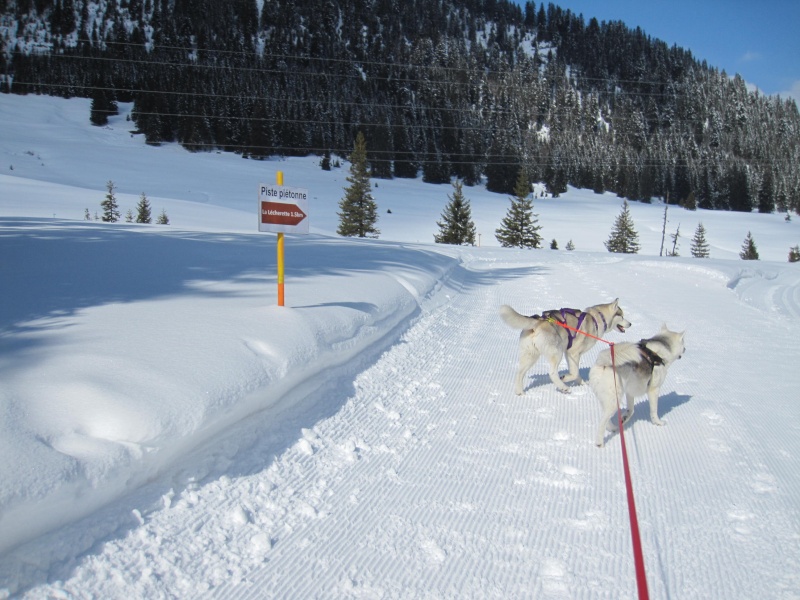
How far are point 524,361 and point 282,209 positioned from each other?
340 centimetres

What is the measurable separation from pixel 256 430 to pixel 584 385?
3633 mm

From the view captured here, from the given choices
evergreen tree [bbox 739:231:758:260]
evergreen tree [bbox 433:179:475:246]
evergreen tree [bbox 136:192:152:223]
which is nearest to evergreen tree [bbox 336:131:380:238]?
evergreen tree [bbox 433:179:475:246]

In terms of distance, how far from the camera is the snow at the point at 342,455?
7.80ft

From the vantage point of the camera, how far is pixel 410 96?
129250mm

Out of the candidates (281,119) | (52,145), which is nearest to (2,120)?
(52,145)

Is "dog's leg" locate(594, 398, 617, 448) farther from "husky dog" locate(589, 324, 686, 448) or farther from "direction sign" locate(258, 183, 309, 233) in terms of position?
"direction sign" locate(258, 183, 309, 233)

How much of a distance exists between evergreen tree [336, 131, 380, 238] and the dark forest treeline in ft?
156

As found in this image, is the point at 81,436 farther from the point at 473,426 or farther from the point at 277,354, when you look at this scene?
the point at 473,426

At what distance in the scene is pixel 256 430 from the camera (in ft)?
12.3

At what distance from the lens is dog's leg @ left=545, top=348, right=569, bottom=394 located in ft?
16.3

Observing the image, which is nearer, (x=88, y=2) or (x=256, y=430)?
(x=256, y=430)

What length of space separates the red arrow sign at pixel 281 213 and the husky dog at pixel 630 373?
12.8ft

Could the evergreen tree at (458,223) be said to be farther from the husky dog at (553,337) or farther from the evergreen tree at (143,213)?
the husky dog at (553,337)

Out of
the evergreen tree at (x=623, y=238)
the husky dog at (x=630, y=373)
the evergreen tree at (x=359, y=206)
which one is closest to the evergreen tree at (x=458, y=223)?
the evergreen tree at (x=359, y=206)
